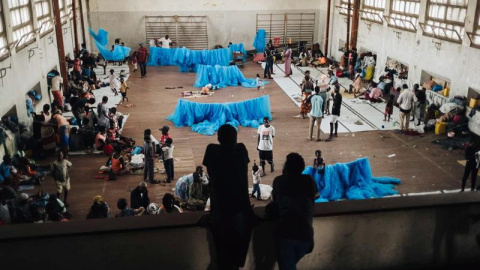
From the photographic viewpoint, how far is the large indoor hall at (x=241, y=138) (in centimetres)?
339

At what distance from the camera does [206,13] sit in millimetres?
24938

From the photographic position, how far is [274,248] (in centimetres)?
361

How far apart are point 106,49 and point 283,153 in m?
12.6

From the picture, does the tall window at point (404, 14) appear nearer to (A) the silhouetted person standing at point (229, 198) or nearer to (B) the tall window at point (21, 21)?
(B) the tall window at point (21, 21)

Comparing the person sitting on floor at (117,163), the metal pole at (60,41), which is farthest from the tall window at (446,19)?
the metal pole at (60,41)

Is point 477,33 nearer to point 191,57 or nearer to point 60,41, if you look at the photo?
point 191,57

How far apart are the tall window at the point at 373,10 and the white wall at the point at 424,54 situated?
0.26 metres

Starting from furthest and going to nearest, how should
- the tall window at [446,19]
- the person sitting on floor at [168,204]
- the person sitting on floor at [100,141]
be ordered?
the tall window at [446,19], the person sitting on floor at [100,141], the person sitting on floor at [168,204]

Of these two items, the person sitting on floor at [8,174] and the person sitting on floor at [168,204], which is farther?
the person sitting on floor at [8,174]

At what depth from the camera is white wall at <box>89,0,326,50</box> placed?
79.3ft

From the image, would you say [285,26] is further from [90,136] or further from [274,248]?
[274,248]

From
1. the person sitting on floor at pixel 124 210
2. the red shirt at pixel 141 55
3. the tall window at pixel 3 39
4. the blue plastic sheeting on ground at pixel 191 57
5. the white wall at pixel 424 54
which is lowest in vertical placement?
the person sitting on floor at pixel 124 210

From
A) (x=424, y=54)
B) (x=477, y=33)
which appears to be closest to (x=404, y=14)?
(x=424, y=54)

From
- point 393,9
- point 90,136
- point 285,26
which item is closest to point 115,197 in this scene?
point 90,136
